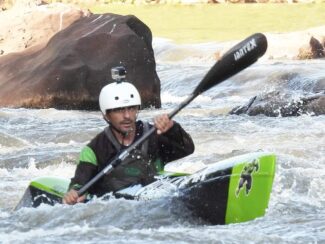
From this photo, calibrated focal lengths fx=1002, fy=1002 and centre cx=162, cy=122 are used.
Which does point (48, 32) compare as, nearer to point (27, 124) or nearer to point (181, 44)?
point (27, 124)

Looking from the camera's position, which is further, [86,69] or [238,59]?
[86,69]

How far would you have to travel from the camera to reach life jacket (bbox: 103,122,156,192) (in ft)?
19.5

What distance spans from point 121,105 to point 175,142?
398 millimetres

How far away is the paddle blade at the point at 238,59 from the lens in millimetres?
5816

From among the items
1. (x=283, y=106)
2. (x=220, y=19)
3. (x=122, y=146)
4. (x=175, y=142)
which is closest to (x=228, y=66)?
(x=175, y=142)

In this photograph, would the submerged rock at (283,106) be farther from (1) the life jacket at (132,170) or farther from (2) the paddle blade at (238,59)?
(1) the life jacket at (132,170)

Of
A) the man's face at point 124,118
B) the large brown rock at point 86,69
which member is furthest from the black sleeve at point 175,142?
the large brown rock at point 86,69

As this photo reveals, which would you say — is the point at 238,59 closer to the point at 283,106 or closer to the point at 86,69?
the point at 283,106

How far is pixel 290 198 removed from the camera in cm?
718

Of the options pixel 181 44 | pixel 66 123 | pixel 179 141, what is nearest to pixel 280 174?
pixel 179 141

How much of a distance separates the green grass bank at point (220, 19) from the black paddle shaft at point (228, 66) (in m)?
21.2

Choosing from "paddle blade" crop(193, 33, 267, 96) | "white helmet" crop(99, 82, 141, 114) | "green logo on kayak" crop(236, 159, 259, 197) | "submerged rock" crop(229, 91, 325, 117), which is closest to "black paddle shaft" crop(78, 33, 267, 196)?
"paddle blade" crop(193, 33, 267, 96)

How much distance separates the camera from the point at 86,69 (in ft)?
44.7

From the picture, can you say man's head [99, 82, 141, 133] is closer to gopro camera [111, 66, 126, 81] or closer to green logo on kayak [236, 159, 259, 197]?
gopro camera [111, 66, 126, 81]
